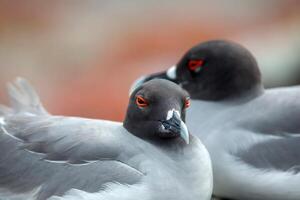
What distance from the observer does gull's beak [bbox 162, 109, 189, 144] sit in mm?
4969

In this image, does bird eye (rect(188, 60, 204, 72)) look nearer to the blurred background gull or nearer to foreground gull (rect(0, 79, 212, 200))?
foreground gull (rect(0, 79, 212, 200))

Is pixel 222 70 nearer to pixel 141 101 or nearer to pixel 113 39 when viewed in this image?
pixel 141 101

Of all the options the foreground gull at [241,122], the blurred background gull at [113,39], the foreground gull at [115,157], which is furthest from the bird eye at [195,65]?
the blurred background gull at [113,39]

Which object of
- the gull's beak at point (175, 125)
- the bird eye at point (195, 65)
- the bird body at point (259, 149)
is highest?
the bird eye at point (195, 65)

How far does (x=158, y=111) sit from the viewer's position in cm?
511

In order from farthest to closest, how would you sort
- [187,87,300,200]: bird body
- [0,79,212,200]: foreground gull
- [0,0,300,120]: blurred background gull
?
[0,0,300,120]: blurred background gull → [187,87,300,200]: bird body → [0,79,212,200]: foreground gull

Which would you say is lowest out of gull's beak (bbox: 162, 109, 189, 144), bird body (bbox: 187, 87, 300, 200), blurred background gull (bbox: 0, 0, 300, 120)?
blurred background gull (bbox: 0, 0, 300, 120)

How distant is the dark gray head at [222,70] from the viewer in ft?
20.9

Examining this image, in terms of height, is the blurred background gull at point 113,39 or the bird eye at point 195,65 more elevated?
the bird eye at point 195,65

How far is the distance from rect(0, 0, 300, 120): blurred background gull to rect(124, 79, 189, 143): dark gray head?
19.3 feet

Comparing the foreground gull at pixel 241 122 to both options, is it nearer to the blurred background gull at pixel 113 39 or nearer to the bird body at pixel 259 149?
the bird body at pixel 259 149

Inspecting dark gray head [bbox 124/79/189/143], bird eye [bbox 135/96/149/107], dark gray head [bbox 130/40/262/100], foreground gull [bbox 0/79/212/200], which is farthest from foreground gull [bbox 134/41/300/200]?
bird eye [bbox 135/96/149/107]

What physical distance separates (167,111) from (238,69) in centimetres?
147

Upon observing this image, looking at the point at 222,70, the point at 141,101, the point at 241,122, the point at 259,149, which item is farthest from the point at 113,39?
the point at 141,101
